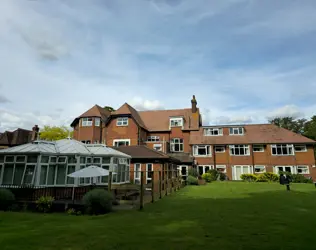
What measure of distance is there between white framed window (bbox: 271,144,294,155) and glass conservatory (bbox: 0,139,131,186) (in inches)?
978

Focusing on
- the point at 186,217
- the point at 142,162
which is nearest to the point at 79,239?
the point at 186,217

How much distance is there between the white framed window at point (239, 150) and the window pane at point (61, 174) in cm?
2509

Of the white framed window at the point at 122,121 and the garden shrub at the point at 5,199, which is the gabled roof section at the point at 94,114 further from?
the garden shrub at the point at 5,199

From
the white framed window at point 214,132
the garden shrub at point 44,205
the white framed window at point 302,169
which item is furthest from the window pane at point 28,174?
the white framed window at point 302,169

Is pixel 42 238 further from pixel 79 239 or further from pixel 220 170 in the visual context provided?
pixel 220 170

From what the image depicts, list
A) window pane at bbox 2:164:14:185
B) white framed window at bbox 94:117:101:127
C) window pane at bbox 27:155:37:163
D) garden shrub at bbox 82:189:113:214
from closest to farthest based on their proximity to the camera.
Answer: garden shrub at bbox 82:189:113:214, window pane at bbox 27:155:37:163, window pane at bbox 2:164:14:185, white framed window at bbox 94:117:101:127

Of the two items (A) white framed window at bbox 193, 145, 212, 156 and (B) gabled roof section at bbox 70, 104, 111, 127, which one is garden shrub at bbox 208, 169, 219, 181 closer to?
(A) white framed window at bbox 193, 145, 212, 156

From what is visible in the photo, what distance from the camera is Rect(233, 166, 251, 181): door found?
3388cm

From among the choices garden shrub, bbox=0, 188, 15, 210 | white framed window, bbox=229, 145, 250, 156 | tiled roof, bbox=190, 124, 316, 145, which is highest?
tiled roof, bbox=190, 124, 316, 145

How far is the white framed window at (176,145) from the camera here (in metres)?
36.1

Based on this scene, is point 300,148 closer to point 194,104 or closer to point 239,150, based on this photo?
point 239,150

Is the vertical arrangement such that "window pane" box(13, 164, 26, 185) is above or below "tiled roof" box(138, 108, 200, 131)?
below

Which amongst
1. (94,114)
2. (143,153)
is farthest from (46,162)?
(94,114)

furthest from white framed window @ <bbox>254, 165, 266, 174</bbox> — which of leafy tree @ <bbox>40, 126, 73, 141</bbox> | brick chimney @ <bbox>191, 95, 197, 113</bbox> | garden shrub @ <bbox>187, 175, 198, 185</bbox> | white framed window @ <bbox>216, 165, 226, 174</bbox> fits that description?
leafy tree @ <bbox>40, 126, 73, 141</bbox>
